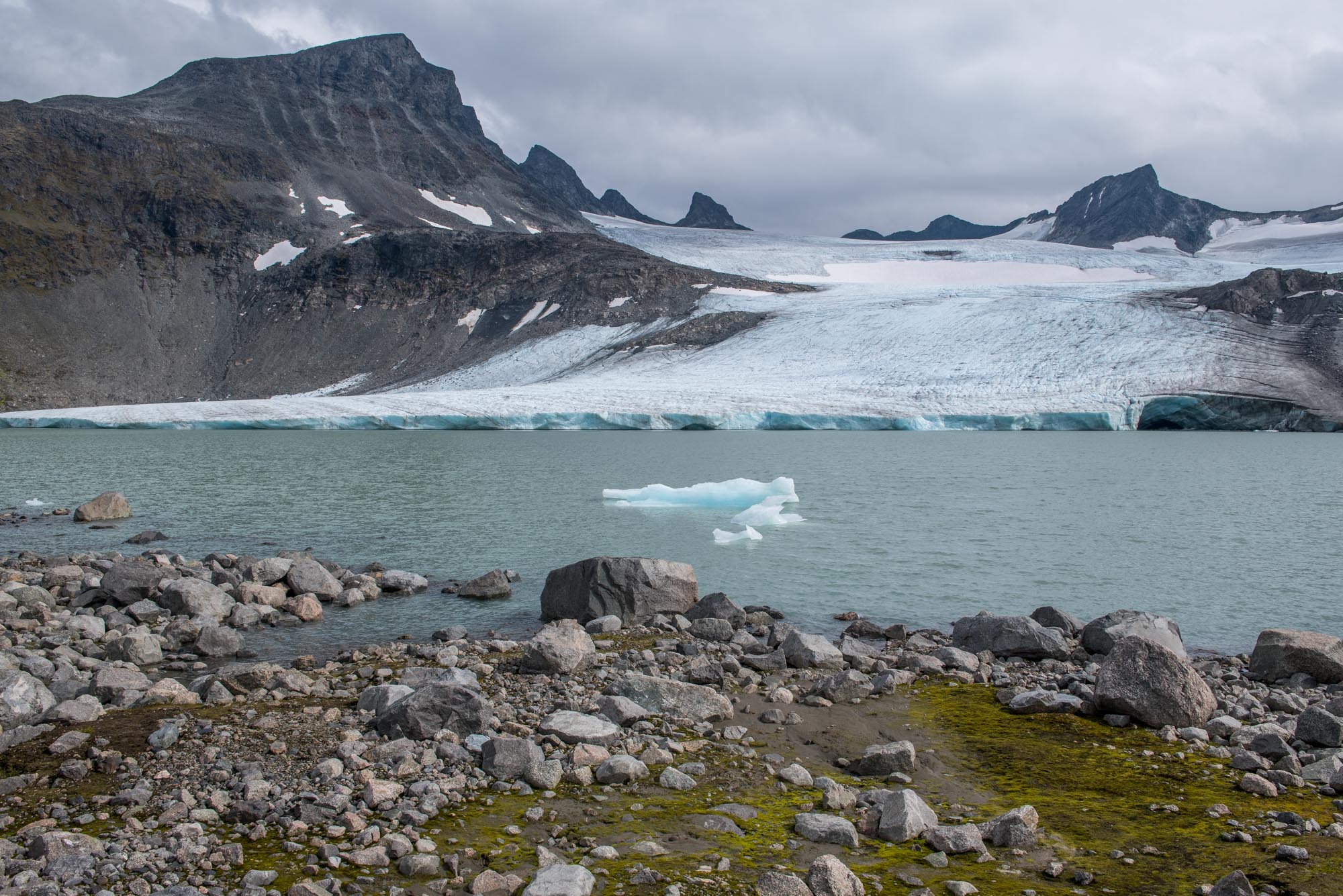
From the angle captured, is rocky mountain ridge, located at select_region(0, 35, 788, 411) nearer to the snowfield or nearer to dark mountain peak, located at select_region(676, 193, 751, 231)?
the snowfield

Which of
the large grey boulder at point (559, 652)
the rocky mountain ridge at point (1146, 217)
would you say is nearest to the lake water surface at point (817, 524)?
the large grey boulder at point (559, 652)

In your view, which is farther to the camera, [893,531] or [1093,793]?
[893,531]

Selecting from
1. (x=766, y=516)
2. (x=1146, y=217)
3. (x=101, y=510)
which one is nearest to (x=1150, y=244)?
(x=1146, y=217)

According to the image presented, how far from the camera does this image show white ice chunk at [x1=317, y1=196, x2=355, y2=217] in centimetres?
9494

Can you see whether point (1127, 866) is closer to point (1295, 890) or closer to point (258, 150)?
point (1295, 890)

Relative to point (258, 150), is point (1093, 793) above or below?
below

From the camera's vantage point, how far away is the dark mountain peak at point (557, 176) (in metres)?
181

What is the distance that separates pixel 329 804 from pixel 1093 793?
14.8ft

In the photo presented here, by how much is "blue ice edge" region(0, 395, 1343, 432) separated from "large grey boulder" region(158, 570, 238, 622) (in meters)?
37.8

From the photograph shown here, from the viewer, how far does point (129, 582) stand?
428 inches

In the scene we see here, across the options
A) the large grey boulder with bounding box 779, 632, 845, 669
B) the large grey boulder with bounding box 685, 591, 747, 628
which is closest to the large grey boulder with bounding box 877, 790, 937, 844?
the large grey boulder with bounding box 779, 632, 845, 669

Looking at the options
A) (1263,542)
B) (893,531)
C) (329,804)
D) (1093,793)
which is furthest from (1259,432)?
(329,804)

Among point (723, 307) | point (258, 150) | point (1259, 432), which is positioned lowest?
point (1259, 432)

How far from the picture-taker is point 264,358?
249 ft
